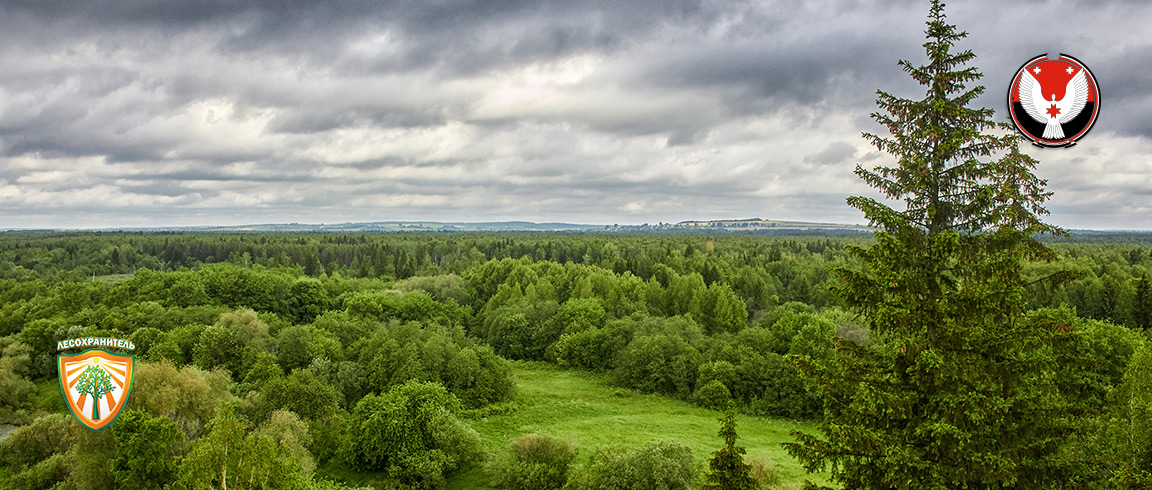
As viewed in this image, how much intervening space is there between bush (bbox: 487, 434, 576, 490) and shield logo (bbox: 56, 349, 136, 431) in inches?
727

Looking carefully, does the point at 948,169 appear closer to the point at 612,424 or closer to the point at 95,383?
the point at 95,383

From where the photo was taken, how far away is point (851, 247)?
1220 centimetres

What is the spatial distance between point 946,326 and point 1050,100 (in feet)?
17.9

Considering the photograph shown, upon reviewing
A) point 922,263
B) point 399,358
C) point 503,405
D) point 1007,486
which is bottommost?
point 503,405

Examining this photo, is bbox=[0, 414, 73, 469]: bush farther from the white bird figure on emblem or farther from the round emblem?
the white bird figure on emblem

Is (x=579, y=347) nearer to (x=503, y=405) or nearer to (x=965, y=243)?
(x=503, y=405)

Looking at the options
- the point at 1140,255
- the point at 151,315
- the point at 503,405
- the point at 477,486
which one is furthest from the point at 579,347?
the point at 1140,255

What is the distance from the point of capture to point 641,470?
2541 centimetres

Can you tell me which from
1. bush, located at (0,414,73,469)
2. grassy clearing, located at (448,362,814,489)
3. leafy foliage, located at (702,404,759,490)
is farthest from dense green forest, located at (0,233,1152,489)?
leafy foliage, located at (702,404,759,490)

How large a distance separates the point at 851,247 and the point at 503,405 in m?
41.3

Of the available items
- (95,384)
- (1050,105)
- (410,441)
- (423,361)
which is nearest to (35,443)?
(410,441)

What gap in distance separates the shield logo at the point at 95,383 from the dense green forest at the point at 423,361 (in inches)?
109

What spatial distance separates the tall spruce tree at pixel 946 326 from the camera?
10.9 metres

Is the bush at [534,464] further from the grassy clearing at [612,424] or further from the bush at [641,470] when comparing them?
the bush at [641,470]
